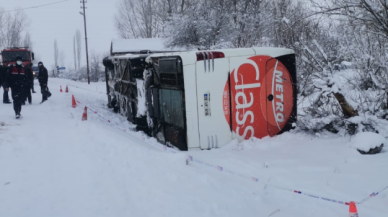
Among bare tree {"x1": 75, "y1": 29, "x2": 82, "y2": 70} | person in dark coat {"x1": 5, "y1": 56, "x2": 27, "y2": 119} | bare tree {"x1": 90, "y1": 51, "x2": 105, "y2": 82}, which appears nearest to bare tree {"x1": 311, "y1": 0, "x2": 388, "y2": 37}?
person in dark coat {"x1": 5, "y1": 56, "x2": 27, "y2": 119}

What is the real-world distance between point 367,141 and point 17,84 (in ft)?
31.3


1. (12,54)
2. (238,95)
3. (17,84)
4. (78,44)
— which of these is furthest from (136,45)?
(78,44)

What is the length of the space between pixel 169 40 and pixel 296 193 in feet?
65.7

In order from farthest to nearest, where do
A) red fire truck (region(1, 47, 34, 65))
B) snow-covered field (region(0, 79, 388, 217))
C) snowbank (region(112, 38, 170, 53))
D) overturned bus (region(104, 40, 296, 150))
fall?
snowbank (region(112, 38, 170, 53)), red fire truck (region(1, 47, 34, 65)), overturned bus (region(104, 40, 296, 150)), snow-covered field (region(0, 79, 388, 217))

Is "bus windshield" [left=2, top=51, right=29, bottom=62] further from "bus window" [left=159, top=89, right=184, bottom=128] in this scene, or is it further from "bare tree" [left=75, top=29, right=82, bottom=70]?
"bare tree" [left=75, top=29, right=82, bottom=70]

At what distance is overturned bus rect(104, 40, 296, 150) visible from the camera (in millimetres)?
6738

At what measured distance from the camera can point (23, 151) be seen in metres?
6.63

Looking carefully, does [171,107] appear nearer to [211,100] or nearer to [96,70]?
[211,100]

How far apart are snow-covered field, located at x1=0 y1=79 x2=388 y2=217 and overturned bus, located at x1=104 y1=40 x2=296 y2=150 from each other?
0.39 meters

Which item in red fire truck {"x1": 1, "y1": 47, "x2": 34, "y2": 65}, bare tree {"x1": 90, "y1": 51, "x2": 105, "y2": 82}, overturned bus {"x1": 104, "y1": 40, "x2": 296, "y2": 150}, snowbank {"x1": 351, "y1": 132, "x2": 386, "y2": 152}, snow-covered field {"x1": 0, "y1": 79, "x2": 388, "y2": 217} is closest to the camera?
snow-covered field {"x1": 0, "y1": 79, "x2": 388, "y2": 217}

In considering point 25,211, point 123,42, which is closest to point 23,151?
point 25,211

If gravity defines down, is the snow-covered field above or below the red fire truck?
below

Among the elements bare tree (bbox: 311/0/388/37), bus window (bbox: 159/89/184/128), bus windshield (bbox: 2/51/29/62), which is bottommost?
bus window (bbox: 159/89/184/128)

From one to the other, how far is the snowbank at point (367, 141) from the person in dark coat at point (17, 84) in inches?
355
